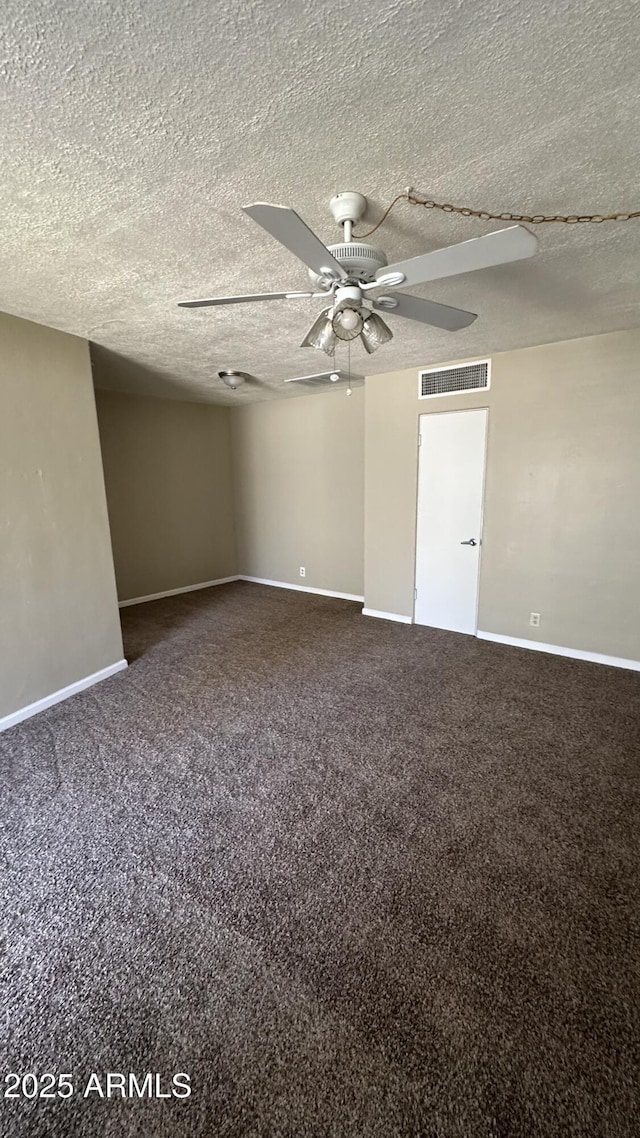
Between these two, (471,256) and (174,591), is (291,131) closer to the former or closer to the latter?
(471,256)

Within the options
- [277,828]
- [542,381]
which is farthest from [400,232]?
[277,828]

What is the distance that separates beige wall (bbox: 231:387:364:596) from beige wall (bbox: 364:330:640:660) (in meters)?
1.09

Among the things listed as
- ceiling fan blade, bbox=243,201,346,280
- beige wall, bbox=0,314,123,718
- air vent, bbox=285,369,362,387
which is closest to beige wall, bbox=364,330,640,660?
air vent, bbox=285,369,362,387

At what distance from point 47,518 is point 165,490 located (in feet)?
9.03

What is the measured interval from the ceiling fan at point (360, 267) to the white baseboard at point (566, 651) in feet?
9.26

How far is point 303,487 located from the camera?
18.5 ft

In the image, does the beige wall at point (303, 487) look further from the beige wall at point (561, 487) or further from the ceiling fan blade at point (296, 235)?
the ceiling fan blade at point (296, 235)

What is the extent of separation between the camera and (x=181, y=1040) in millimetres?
→ 1227

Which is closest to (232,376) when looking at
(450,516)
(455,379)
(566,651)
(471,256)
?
(455,379)

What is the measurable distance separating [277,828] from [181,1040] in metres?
0.78

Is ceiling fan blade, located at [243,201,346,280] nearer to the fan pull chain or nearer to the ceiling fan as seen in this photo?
the ceiling fan

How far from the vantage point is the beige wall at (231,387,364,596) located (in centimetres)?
Answer: 521

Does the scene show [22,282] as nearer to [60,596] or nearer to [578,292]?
[60,596]

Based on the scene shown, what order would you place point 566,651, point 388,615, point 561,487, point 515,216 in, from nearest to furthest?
1. point 515,216
2. point 561,487
3. point 566,651
4. point 388,615
